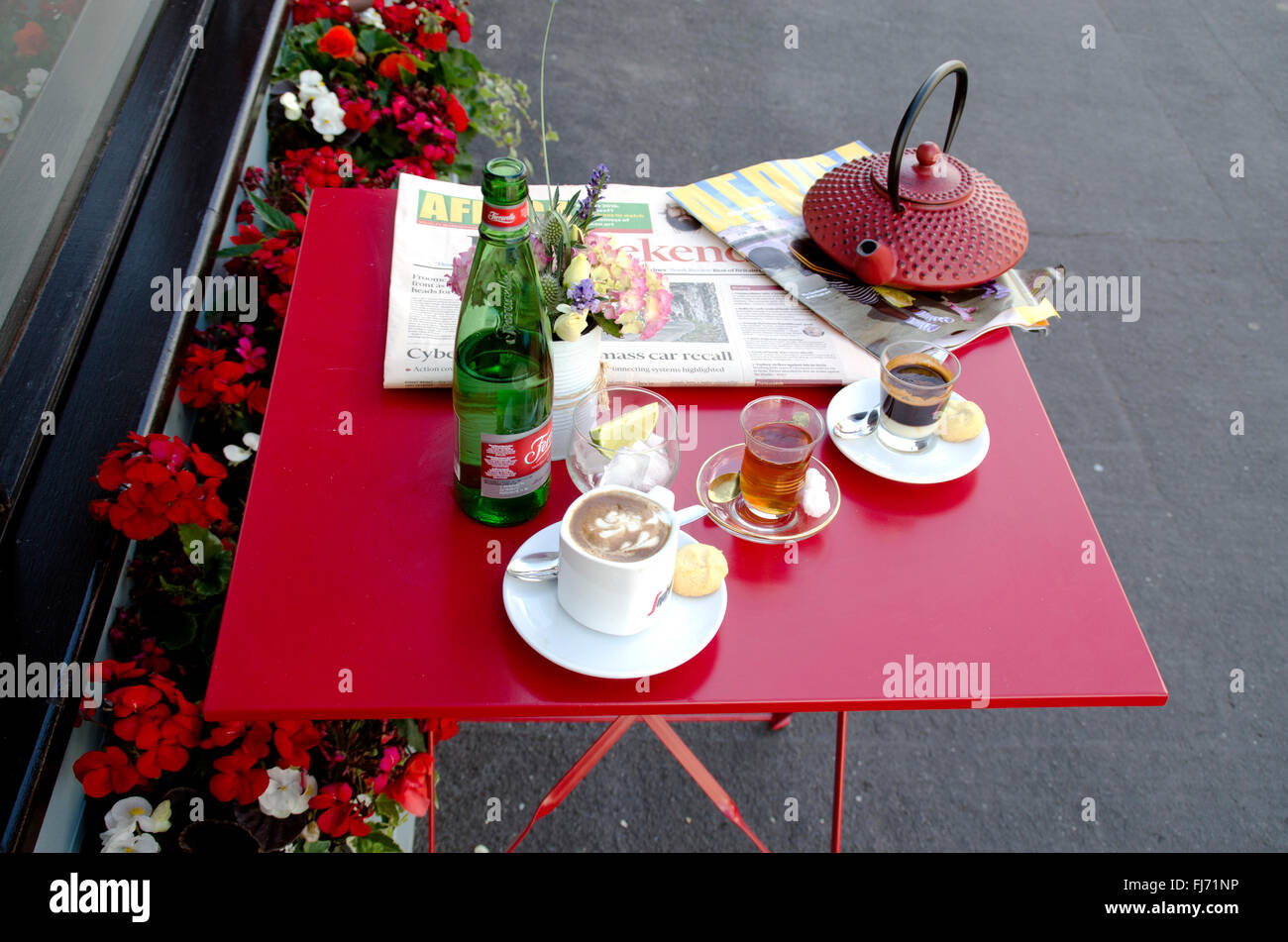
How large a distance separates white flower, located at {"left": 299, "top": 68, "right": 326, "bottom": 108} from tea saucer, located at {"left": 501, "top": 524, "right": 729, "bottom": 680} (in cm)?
168

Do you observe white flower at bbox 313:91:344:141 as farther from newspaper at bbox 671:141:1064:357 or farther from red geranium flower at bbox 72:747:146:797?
red geranium flower at bbox 72:747:146:797

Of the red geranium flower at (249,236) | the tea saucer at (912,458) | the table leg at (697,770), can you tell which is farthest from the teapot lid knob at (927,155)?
the red geranium flower at (249,236)

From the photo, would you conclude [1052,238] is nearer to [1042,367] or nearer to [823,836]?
[1042,367]

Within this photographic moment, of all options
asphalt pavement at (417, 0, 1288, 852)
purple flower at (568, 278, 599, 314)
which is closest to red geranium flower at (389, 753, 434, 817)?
asphalt pavement at (417, 0, 1288, 852)

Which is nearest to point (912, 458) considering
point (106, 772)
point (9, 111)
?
point (106, 772)

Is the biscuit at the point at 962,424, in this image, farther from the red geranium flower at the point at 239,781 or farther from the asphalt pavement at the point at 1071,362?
the red geranium flower at the point at 239,781

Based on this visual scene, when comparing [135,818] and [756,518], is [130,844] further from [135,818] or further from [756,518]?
[756,518]

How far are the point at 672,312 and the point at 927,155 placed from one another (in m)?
0.44

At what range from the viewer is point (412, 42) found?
2.48m

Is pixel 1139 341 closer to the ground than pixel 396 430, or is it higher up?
closer to the ground

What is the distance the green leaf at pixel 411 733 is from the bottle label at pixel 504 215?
92cm
